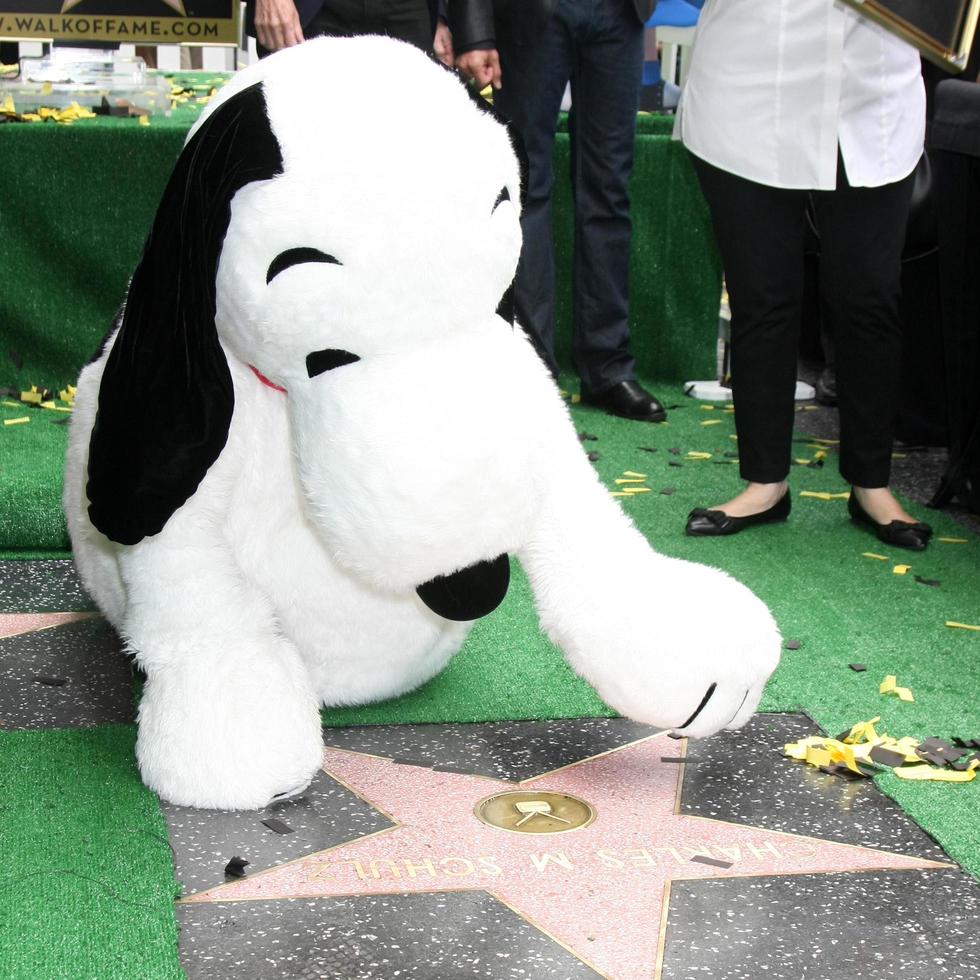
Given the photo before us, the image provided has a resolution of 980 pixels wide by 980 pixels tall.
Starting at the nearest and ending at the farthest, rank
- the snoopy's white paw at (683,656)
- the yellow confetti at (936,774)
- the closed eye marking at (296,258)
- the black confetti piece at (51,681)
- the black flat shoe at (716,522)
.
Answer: the closed eye marking at (296,258) → the snoopy's white paw at (683,656) → the yellow confetti at (936,774) → the black confetti piece at (51,681) → the black flat shoe at (716,522)

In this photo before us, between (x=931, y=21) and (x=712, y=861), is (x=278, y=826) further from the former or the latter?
(x=931, y=21)

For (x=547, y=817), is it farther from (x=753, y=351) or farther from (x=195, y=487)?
(x=753, y=351)

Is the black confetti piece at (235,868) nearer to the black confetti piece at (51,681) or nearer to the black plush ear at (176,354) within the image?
the black plush ear at (176,354)

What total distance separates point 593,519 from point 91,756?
706 millimetres

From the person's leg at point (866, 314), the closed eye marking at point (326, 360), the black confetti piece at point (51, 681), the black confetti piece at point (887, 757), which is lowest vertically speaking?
the black confetti piece at point (51, 681)

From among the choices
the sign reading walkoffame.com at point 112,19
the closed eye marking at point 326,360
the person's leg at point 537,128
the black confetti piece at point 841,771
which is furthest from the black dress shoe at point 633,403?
the closed eye marking at point 326,360

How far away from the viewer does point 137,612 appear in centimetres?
174

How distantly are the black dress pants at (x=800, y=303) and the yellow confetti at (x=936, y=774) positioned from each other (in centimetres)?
111

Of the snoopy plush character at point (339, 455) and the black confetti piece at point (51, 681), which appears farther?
the black confetti piece at point (51, 681)

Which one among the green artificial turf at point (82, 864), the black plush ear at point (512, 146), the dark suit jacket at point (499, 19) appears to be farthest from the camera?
the dark suit jacket at point (499, 19)

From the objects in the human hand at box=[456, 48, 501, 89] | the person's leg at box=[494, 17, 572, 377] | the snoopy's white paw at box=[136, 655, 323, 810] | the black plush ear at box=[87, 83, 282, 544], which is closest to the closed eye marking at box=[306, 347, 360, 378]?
the black plush ear at box=[87, 83, 282, 544]

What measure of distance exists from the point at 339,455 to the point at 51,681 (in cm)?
82

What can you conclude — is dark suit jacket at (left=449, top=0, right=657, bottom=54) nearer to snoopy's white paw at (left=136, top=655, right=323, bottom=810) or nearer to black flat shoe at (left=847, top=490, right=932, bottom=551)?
black flat shoe at (left=847, top=490, right=932, bottom=551)

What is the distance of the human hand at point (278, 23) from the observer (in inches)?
103
